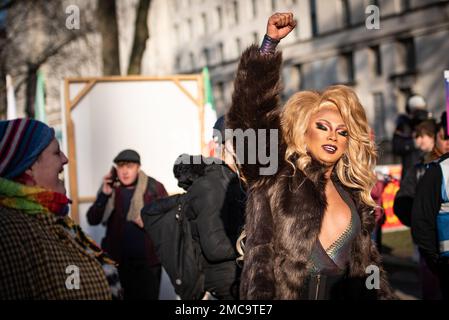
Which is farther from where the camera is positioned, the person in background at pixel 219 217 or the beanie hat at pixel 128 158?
the beanie hat at pixel 128 158

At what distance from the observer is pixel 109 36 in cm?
1659

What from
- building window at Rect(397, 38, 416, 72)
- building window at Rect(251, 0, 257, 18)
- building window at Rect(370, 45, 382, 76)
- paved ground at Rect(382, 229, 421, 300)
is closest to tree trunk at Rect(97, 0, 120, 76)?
paved ground at Rect(382, 229, 421, 300)

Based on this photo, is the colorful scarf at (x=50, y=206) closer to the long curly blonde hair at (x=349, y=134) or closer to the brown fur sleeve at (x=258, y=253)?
the brown fur sleeve at (x=258, y=253)

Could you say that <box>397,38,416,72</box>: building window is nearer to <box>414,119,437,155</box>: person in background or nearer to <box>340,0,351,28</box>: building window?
<box>340,0,351,28</box>: building window

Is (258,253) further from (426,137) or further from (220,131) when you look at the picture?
(426,137)

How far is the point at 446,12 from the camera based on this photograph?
38312 mm

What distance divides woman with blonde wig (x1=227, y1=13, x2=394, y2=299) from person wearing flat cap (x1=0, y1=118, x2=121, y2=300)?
0.88 metres

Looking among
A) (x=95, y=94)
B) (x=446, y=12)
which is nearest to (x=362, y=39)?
(x=446, y=12)

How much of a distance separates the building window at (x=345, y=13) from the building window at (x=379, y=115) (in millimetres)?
4985

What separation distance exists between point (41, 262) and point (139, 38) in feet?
49.4

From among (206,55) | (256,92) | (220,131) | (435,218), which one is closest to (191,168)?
(220,131)

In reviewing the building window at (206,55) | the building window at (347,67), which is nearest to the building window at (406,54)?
the building window at (347,67)

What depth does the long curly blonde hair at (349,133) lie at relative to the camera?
415cm

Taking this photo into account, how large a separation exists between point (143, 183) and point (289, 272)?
14.3 feet
